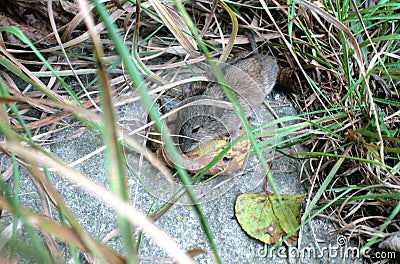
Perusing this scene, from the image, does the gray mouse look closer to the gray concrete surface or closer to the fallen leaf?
the gray concrete surface

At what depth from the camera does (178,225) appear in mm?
1688

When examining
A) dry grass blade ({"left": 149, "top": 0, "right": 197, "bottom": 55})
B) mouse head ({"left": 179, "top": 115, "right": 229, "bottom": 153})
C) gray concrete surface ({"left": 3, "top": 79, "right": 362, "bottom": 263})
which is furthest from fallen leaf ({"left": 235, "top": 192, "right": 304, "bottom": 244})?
dry grass blade ({"left": 149, "top": 0, "right": 197, "bottom": 55})

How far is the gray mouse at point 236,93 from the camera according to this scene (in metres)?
1.97

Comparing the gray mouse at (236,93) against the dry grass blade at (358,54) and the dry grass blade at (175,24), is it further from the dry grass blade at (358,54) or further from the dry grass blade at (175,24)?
the dry grass blade at (358,54)

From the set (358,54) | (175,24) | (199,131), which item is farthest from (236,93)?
(358,54)

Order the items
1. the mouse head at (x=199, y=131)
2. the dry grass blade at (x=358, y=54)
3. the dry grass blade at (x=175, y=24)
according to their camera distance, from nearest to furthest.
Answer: the dry grass blade at (x=358, y=54)
the dry grass blade at (x=175, y=24)
the mouse head at (x=199, y=131)

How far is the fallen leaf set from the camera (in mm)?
1685

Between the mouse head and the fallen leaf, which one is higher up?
the mouse head

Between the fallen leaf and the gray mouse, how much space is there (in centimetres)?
30

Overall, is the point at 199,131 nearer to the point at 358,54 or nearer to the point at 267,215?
the point at 267,215

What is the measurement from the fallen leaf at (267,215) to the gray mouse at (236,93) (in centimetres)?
30

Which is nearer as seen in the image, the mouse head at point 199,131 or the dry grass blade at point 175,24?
the dry grass blade at point 175,24

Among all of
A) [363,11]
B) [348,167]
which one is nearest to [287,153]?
[348,167]

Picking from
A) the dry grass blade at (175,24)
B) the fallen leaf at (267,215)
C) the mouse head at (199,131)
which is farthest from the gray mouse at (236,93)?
the fallen leaf at (267,215)
